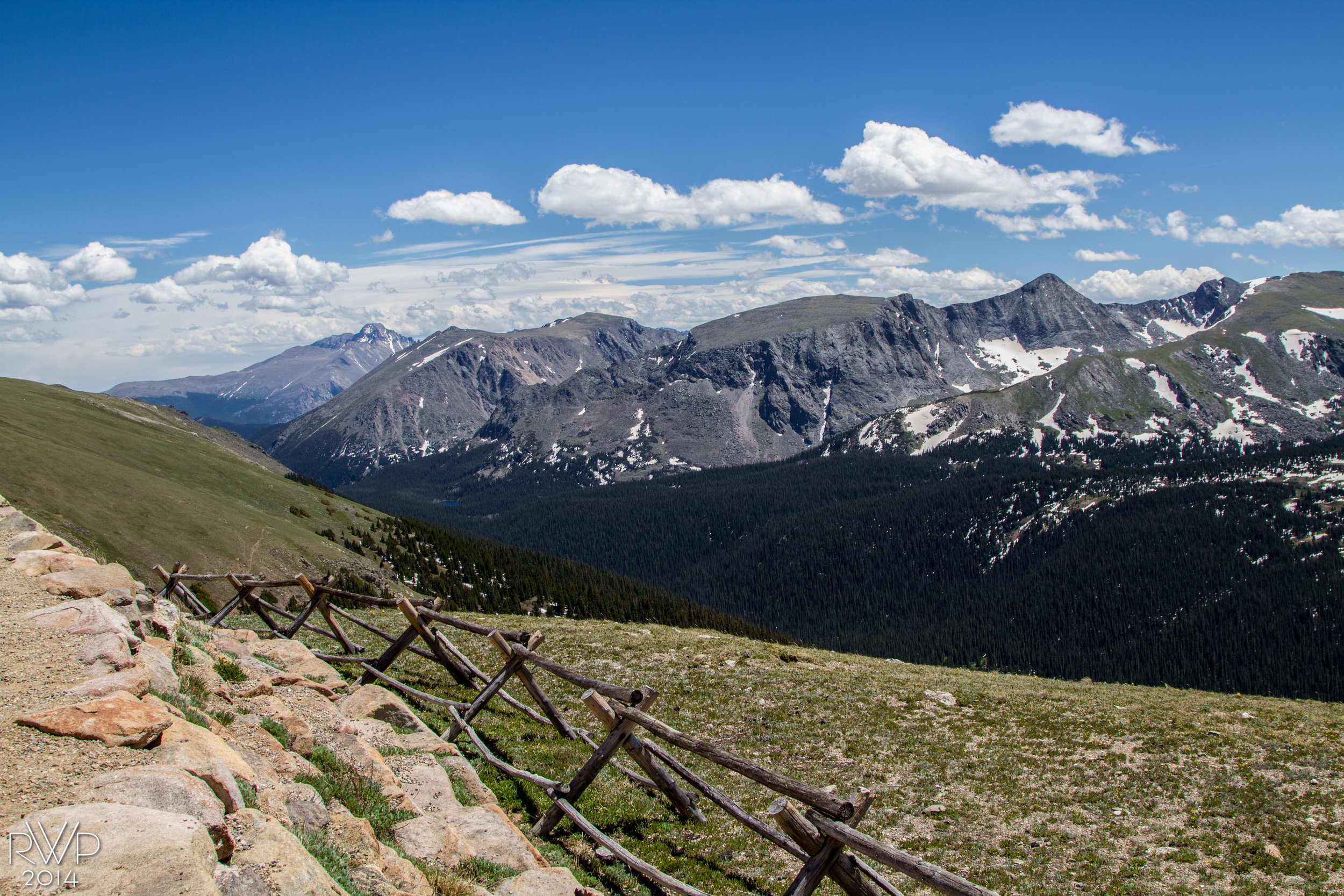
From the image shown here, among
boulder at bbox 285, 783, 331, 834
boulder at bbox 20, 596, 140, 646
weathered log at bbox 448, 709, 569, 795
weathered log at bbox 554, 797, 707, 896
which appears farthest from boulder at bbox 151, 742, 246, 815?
weathered log at bbox 448, 709, 569, 795

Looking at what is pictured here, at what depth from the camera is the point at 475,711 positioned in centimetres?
1917

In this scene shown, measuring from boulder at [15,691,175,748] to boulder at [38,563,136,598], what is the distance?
30.4 feet

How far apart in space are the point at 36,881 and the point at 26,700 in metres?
5.88

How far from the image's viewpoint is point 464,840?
11352mm

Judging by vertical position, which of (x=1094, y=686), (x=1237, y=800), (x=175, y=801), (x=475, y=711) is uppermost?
(x=175, y=801)

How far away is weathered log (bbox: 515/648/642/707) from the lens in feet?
45.5

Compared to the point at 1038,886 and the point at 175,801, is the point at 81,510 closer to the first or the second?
the point at 175,801

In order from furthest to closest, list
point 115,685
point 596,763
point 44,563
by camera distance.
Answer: point 44,563
point 596,763
point 115,685

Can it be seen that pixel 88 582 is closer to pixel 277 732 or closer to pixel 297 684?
pixel 297 684

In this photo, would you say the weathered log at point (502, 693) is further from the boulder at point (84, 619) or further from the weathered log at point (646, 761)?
the boulder at point (84, 619)

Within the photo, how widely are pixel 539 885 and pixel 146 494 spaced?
78.9 metres

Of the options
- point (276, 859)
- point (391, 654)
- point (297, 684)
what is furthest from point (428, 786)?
point (391, 654)

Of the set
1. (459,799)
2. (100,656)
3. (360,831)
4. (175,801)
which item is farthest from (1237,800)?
(100,656)

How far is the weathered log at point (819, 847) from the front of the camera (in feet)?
33.5
